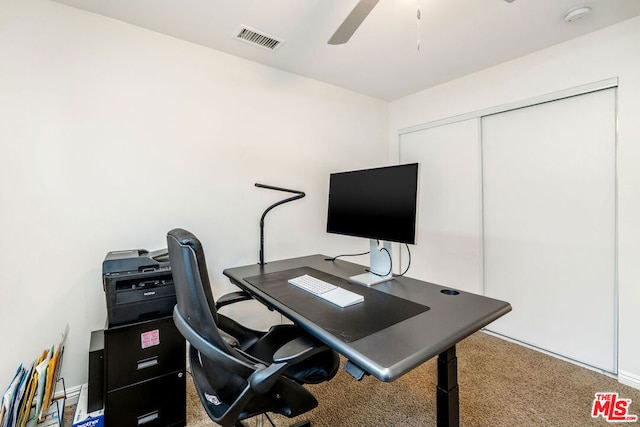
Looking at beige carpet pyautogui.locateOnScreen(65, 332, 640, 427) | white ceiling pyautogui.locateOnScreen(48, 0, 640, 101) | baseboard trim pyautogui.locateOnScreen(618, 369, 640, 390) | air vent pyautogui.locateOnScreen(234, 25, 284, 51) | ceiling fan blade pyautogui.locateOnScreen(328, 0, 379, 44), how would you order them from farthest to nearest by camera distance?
1. air vent pyautogui.locateOnScreen(234, 25, 284, 51)
2. baseboard trim pyautogui.locateOnScreen(618, 369, 640, 390)
3. white ceiling pyautogui.locateOnScreen(48, 0, 640, 101)
4. beige carpet pyautogui.locateOnScreen(65, 332, 640, 427)
5. ceiling fan blade pyautogui.locateOnScreen(328, 0, 379, 44)

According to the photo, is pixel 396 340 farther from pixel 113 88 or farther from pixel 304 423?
pixel 113 88

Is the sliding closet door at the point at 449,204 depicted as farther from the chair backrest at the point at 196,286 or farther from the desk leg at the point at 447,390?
the chair backrest at the point at 196,286

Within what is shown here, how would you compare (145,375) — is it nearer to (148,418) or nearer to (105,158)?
(148,418)

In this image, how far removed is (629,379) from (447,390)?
1.75 metres

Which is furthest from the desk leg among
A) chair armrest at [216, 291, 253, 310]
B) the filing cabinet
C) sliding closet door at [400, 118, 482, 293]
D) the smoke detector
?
Result: the smoke detector

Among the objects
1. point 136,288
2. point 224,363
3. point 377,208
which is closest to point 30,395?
point 136,288

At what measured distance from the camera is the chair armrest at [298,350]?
3.17ft

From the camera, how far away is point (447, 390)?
116 centimetres

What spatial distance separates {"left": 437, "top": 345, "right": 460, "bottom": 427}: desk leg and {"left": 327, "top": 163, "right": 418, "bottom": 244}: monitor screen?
53 cm

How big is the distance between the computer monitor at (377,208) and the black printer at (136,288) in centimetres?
108

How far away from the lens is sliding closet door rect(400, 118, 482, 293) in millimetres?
2730

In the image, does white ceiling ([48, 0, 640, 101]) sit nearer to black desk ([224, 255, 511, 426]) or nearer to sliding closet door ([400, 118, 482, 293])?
sliding closet door ([400, 118, 482, 293])

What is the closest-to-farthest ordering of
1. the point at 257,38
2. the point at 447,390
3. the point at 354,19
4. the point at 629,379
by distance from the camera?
the point at 447,390 < the point at 354,19 < the point at 629,379 < the point at 257,38

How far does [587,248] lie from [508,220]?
56cm
